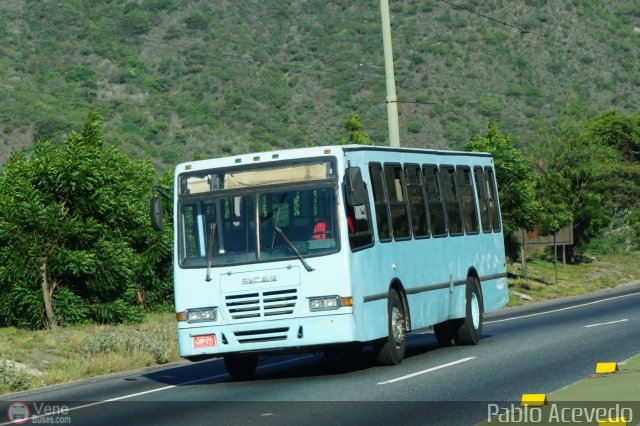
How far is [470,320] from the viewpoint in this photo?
22000 mm

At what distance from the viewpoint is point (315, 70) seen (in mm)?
115875

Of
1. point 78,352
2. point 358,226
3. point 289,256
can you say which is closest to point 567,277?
point 78,352

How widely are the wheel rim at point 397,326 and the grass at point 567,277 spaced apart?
25.1 meters

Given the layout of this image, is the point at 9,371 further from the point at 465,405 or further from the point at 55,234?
the point at 55,234

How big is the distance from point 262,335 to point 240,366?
6.38 feet

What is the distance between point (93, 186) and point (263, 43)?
8786 centimetres

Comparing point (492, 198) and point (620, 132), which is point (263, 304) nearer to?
point (492, 198)

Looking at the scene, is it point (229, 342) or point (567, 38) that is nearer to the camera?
point (229, 342)

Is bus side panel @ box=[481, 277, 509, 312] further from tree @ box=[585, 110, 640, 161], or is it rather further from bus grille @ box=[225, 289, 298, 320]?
tree @ box=[585, 110, 640, 161]

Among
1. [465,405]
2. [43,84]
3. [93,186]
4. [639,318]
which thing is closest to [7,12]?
[43,84]

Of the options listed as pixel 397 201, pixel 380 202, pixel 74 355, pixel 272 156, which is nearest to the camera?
pixel 272 156

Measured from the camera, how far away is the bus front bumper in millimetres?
16828

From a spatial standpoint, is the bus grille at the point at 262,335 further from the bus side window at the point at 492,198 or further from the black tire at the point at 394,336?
the bus side window at the point at 492,198

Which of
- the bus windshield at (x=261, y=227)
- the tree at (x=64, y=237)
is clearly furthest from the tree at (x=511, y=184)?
the bus windshield at (x=261, y=227)
